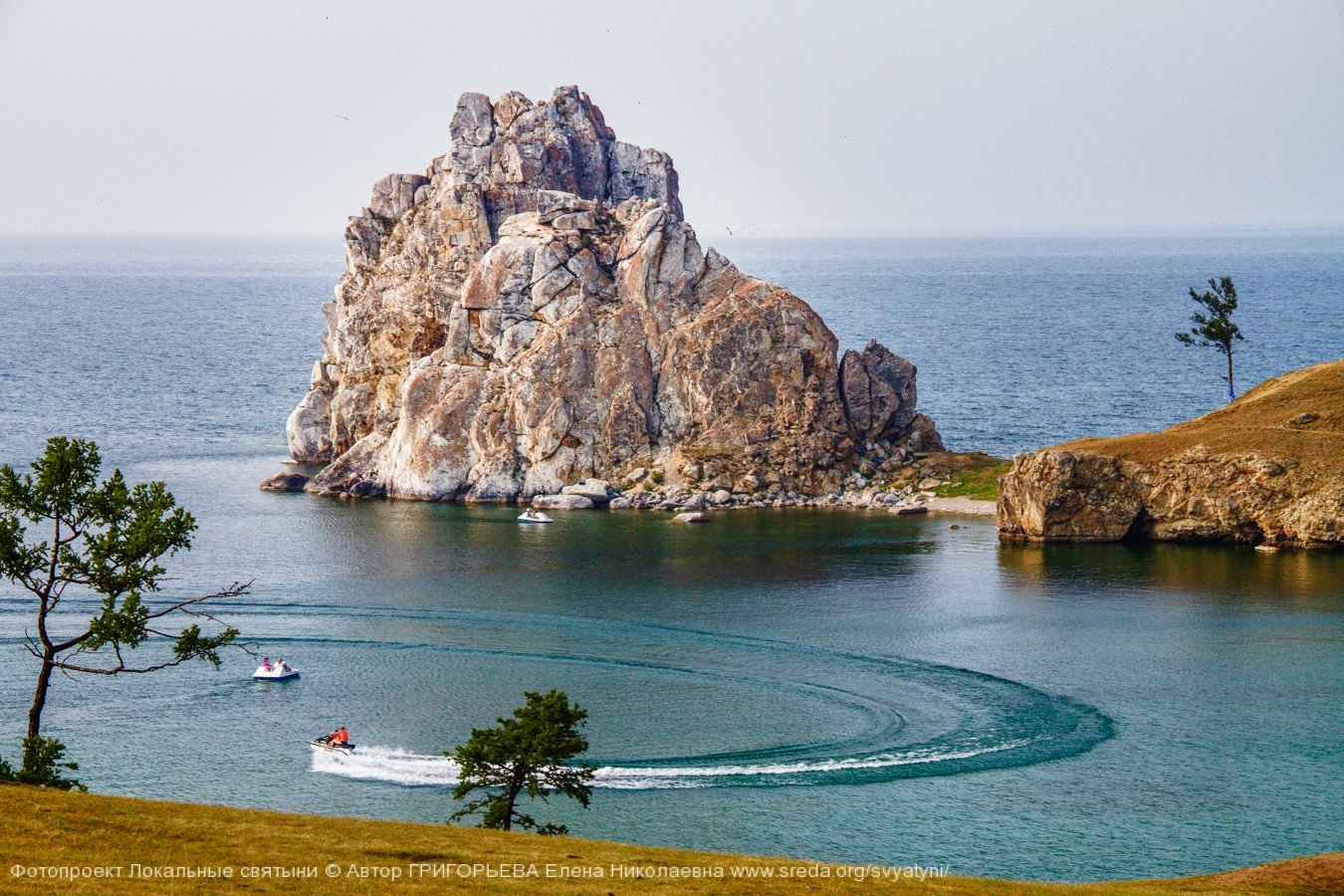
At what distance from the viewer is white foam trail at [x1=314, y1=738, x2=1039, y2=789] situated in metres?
64.8

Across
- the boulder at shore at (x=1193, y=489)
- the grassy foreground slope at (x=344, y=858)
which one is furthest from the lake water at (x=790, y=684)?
the grassy foreground slope at (x=344, y=858)

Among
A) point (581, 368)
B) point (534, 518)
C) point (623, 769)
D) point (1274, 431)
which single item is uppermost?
point (581, 368)

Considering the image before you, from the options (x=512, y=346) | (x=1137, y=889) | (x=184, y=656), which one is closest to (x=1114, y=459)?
(x=512, y=346)

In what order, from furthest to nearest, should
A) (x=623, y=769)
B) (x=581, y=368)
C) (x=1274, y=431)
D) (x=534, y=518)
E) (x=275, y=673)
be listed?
1. (x=581, y=368)
2. (x=534, y=518)
3. (x=1274, y=431)
4. (x=275, y=673)
5. (x=623, y=769)

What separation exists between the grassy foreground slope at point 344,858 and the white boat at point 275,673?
35.7 metres

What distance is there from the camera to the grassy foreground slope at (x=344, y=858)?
3703cm

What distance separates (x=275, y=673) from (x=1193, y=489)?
74.4m

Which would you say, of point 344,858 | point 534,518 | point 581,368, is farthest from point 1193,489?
point 344,858

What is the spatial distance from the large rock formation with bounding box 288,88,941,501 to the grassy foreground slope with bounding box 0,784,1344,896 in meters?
88.9

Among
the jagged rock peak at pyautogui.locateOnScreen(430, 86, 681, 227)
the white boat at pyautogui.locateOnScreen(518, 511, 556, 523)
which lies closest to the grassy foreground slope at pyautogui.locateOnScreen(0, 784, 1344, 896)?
the white boat at pyautogui.locateOnScreen(518, 511, 556, 523)

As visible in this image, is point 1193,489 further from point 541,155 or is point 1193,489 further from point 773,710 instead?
point 541,155

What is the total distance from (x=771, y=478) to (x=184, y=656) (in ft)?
291

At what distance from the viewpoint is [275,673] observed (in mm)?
80062

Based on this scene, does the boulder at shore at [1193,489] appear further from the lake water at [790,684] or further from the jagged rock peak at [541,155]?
the jagged rock peak at [541,155]
